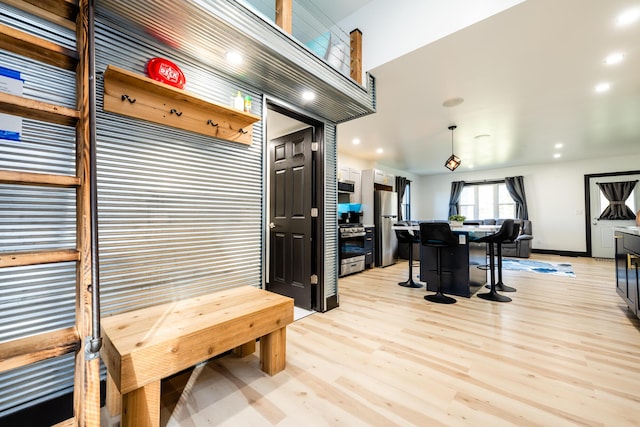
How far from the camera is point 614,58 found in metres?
2.63

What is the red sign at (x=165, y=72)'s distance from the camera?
1.71m

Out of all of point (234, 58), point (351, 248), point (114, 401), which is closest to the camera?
point (114, 401)

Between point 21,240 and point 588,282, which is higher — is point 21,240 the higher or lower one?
the higher one

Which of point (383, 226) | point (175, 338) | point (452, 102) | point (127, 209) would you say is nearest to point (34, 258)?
point (175, 338)

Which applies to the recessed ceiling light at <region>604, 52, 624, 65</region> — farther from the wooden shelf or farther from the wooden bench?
the wooden bench

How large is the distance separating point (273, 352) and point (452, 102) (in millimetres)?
3789

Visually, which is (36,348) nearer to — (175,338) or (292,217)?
(175,338)

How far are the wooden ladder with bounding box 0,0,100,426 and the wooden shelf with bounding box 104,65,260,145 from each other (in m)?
0.37

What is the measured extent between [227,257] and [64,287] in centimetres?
Result: 96

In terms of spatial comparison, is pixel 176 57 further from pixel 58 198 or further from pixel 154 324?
pixel 154 324

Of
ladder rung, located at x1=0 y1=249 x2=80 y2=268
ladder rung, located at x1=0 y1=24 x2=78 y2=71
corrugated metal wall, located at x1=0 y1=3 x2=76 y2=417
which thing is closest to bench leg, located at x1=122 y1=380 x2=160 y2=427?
corrugated metal wall, located at x1=0 y1=3 x2=76 y2=417

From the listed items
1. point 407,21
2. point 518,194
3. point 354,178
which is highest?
point 407,21

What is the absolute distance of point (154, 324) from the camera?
4.75 ft

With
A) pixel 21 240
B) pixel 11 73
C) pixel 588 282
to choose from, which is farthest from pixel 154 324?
pixel 588 282
